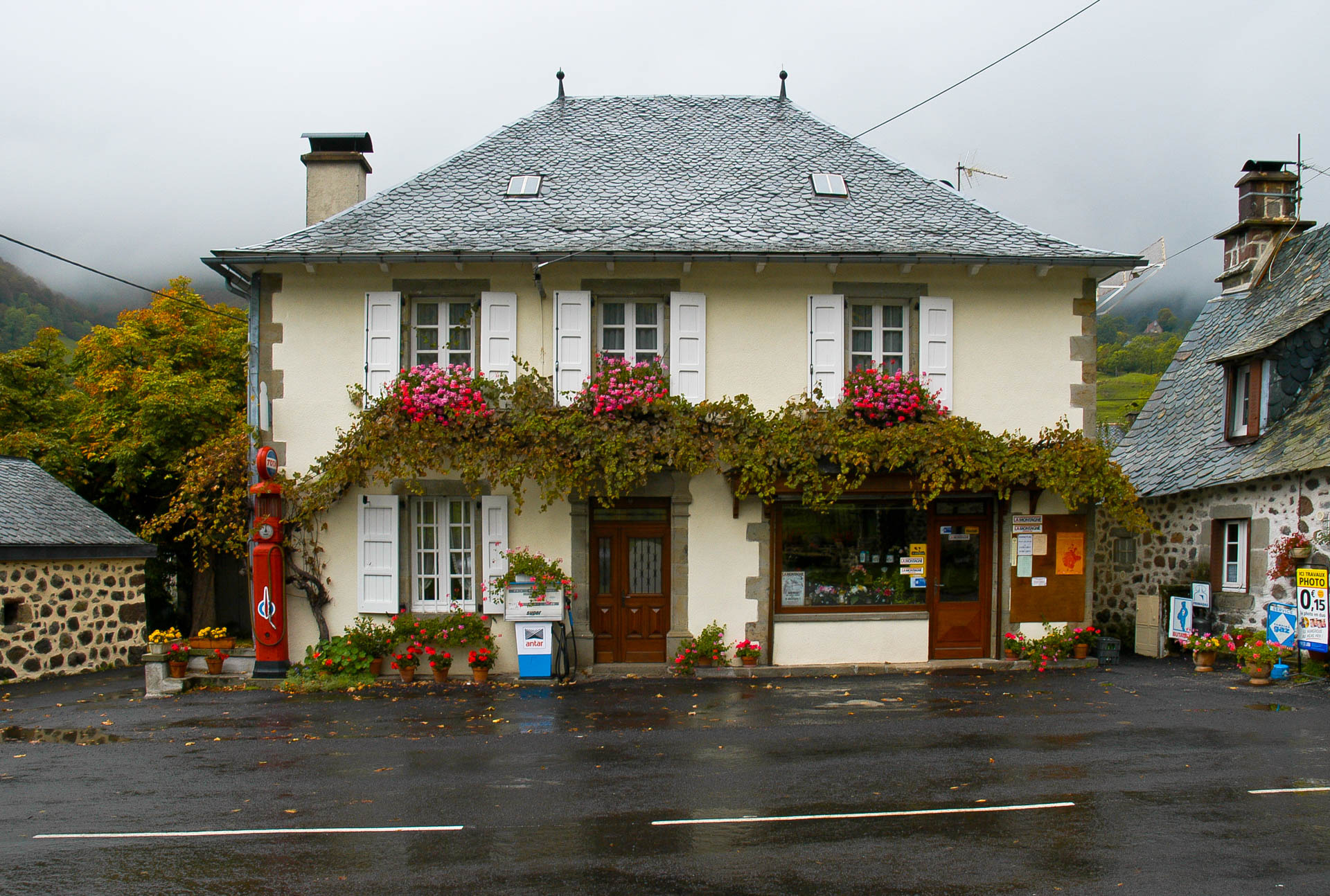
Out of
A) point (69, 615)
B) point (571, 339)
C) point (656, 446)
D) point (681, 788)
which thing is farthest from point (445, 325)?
point (681, 788)

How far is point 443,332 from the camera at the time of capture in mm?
12055

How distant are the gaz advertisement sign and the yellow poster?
7.89 ft

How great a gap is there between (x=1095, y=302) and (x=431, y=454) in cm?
884

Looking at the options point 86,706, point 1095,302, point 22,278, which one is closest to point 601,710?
point 86,706

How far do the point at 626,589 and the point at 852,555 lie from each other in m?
2.98

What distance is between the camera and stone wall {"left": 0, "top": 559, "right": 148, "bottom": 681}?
12.5 m

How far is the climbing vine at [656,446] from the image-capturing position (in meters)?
11.1

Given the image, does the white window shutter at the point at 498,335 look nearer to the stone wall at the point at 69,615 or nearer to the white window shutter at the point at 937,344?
the white window shutter at the point at 937,344

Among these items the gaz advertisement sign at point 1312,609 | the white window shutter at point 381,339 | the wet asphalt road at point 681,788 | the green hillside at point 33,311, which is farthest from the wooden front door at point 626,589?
the green hillside at point 33,311

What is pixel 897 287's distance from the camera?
12.1m

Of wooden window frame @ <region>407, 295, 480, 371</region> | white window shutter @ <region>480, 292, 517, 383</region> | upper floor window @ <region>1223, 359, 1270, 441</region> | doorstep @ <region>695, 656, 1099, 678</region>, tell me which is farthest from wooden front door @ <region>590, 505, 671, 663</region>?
upper floor window @ <region>1223, 359, 1270, 441</region>

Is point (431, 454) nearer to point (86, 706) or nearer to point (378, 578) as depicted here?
point (378, 578)

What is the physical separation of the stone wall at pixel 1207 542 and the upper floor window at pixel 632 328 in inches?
321

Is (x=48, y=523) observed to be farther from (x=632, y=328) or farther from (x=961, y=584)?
(x=961, y=584)
